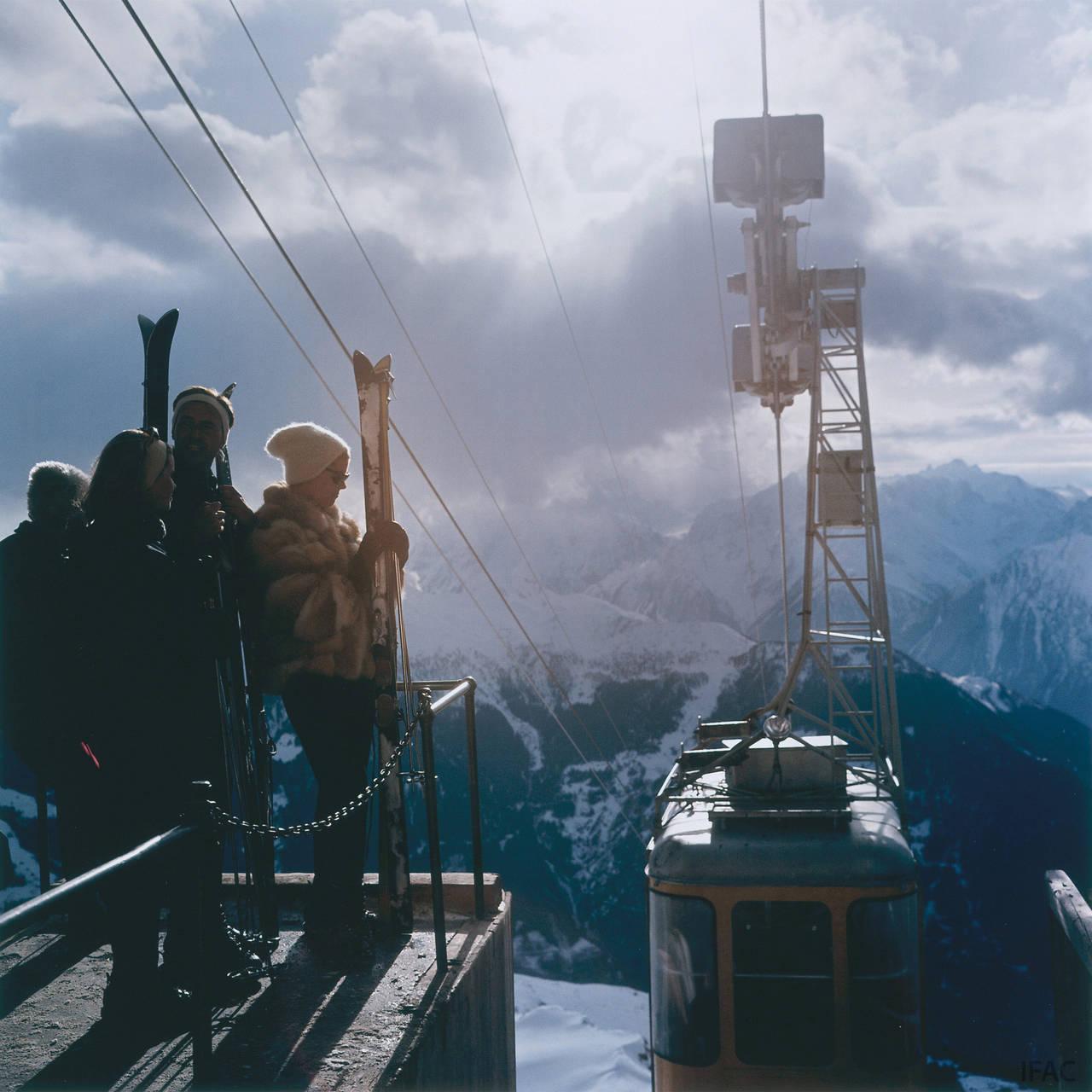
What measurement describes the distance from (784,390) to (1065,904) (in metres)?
10.3

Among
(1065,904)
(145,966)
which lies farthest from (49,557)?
(1065,904)

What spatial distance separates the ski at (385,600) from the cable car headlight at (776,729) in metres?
3.73

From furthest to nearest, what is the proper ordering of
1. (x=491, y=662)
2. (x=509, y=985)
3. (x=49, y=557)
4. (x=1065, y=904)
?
(x=491, y=662) → (x=1065, y=904) → (x=509, y=985) → (x=49, y=557)

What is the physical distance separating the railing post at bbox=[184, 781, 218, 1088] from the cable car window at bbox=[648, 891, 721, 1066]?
4330mm

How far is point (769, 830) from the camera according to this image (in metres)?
7.00

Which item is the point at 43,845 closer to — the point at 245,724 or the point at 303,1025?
the point at 245,724

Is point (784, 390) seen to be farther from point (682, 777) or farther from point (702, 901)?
point (702, 901)

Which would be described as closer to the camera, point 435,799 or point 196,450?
point 196,450

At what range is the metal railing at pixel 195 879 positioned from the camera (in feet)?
6.67

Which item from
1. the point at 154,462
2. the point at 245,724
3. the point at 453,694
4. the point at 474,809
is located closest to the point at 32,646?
the point at 154,462

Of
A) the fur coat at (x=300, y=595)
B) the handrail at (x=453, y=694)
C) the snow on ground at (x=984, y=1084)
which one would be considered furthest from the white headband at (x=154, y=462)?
the snow on ground at (x=984, y=1084)

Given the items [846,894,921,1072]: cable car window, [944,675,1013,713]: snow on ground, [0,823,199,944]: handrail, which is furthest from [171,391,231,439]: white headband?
[944,675,1013,713]: snow on ground

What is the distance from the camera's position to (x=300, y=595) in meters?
4.21

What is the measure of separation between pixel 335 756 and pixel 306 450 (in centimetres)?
127
